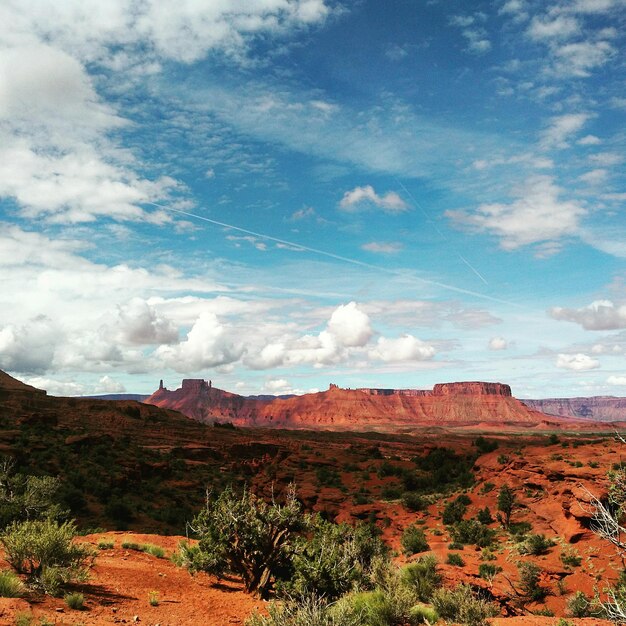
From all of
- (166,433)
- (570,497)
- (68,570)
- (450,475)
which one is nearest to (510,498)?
(570,497)

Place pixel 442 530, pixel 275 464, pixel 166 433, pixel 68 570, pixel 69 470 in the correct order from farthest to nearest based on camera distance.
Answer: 1. pixel 166 433
2. pixel 275 464
3. pixel 69 470
4. pixel 442 530
5. pixel 68 570

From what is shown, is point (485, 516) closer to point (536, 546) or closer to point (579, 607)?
point (536, 546)

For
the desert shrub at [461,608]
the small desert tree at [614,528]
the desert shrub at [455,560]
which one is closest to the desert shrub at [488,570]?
the desert shrub at [455,560]

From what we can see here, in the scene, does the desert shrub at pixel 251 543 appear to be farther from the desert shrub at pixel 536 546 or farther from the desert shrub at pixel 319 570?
the desert shrub at pixel 536 546

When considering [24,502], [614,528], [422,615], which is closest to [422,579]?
[422,615]

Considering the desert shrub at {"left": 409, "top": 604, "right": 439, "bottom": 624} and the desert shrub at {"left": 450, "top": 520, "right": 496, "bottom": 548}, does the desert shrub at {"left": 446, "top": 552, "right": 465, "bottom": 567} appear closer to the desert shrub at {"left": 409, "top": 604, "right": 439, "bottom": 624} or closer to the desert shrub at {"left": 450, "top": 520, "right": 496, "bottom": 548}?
the desert shrub at {"left": 450, "top": 520, "right": 496, "bottom": 548}

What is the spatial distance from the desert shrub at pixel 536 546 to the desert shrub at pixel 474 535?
1.91 meters

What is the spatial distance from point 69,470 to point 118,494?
18.9 ft

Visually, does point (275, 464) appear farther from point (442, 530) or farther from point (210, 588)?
point (210, 588)

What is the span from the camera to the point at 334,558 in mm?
10555

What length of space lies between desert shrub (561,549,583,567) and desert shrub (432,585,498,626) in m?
10.8

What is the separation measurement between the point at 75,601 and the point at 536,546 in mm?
20564

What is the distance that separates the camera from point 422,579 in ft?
46.8

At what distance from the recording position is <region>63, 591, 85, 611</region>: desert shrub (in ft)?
28.2
